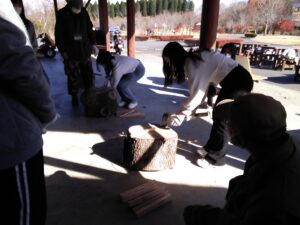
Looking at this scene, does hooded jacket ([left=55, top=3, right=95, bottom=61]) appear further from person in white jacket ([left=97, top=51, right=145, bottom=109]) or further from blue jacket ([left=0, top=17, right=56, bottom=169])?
blue jacket ([left=0, top=17, right=56, bottom=169])

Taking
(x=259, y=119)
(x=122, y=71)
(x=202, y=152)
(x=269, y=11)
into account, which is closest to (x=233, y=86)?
(x=202, y=152)

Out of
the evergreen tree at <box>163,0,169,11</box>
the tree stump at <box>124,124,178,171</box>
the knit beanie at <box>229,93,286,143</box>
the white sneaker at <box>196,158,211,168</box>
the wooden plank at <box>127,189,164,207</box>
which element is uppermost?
the evergreen tree at <box>163,0,169,11</box>

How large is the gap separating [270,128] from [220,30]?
37.9 meters

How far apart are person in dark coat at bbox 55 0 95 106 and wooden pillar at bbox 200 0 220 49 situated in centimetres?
207

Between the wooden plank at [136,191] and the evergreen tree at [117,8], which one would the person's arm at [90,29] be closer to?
the wooden plank at [136,191]

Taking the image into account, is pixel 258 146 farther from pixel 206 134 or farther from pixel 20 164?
pixel 206 134

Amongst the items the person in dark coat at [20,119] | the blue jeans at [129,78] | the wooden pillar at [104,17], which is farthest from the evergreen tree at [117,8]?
the person in dark coat at [20,119]

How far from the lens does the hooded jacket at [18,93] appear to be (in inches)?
42.3

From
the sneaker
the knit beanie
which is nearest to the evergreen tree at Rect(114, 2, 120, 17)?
the sneaker

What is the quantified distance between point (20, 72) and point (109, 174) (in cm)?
202

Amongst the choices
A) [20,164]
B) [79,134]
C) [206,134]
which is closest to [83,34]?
[79,134]

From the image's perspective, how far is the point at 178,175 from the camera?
296 centimetres

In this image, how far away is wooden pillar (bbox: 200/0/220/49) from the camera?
5262 mm

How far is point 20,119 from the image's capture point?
1.19m
